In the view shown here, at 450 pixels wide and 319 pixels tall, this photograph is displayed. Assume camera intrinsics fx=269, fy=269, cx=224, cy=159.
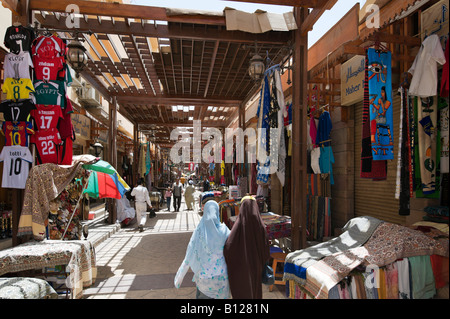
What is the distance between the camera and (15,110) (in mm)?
4234

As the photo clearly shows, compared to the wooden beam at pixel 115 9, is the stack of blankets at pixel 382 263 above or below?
below

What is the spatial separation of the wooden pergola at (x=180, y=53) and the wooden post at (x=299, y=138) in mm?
18

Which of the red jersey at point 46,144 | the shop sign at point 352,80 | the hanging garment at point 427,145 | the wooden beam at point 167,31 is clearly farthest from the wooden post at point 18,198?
the hanging garment at point 427,145

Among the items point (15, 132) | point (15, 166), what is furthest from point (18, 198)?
point (15, 132)

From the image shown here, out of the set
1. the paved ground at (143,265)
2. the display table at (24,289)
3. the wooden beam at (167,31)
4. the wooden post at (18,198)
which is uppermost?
the wooden beam at (167,31)

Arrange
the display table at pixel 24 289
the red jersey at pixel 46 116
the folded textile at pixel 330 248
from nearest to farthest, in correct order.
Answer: the display table at pixel 24 289, the folded textile at pixel 330 248, the red jersey at pixel 46 116

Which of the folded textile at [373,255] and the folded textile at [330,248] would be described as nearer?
the folded textile at [373,255]

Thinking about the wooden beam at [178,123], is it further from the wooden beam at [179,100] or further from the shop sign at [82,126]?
the wooden beam at [179,100]

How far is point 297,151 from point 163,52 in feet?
13.8

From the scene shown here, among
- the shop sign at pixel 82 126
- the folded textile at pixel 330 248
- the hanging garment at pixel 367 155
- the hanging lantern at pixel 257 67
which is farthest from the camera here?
the shop sign at pixel 82 126

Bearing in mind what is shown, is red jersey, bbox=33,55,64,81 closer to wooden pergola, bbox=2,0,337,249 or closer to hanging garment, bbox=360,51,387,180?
wooden pergola, bbox=2,0,337,249

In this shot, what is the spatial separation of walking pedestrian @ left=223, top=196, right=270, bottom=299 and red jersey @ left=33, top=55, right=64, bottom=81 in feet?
13.5

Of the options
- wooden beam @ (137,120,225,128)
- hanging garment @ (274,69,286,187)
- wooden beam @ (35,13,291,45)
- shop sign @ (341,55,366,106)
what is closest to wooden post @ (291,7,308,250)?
hanging garment @ (274,69,286,187)

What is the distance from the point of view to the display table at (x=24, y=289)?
2.77m
